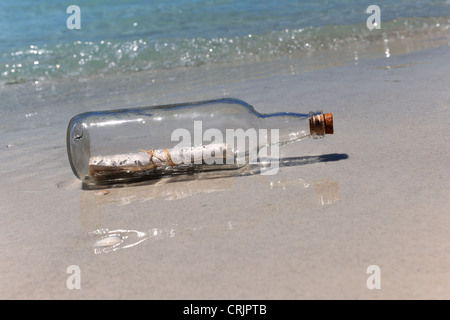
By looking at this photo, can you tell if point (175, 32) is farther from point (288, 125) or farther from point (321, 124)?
point (321, 124)

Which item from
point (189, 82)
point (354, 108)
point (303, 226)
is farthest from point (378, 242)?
point (189, 82)

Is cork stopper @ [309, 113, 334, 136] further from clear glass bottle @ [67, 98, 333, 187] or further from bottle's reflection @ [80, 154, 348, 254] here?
bottle's reflection @ [80, 154, 348, 254]

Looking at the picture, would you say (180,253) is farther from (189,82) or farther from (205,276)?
(189,82)

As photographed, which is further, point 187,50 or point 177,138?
point 187,50

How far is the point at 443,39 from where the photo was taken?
4750 millimetres

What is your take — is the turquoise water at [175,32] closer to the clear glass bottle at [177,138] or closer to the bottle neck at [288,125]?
the clear glass bottle at [177,138]

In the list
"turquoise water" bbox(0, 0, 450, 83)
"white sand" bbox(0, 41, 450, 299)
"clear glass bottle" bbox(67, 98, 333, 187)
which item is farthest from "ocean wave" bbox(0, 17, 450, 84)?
"clear glass bottle" bbox(67, 98, 333, 187)

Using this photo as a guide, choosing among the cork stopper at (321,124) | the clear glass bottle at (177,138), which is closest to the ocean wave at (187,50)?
the clear glass bottle at (177,138)

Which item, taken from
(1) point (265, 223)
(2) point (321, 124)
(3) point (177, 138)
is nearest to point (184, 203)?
(1) point (265, 223)

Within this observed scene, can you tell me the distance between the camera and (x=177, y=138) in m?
2.04

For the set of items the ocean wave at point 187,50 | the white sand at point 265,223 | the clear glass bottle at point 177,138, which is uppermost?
the ocean wave at point 187,50

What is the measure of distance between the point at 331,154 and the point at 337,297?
3.20 ft

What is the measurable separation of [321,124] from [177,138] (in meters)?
0.55

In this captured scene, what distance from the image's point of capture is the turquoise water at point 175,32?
213 inches
